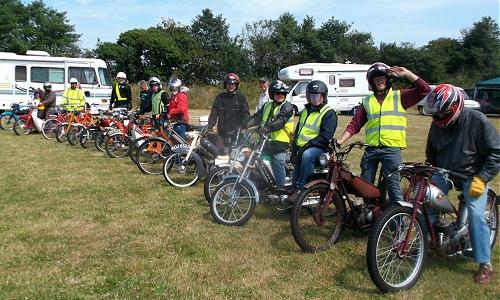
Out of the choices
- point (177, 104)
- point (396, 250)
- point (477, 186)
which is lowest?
point (396, 250)

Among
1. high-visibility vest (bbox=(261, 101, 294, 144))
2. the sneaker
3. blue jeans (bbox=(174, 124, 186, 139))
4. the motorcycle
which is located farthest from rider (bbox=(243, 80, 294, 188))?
blue jeans (bbox=(174, 124, 186, 139))

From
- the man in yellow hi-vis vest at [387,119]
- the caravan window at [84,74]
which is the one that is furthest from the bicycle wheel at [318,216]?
the caravan window at [84,74]

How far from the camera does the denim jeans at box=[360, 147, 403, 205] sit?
191 inches

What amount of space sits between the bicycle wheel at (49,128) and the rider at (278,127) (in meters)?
9.52

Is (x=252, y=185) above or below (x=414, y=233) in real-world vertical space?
above

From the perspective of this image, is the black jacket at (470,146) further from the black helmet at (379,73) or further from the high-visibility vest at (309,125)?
the high-visibility vest at (309,125)

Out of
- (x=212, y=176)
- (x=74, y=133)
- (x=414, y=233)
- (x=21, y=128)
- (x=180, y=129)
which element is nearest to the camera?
(x=414, y=233)

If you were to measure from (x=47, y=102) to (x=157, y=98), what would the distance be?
5.87 m

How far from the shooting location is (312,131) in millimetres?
5723

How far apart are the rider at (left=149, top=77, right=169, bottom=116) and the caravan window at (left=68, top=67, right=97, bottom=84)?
9773 millimetres

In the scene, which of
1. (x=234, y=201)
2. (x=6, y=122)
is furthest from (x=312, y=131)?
(x=6, y=122)

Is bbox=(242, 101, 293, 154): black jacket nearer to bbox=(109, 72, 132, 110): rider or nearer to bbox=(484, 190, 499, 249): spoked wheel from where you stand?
bbox=(484, 190, 499, 249): spoked wheel

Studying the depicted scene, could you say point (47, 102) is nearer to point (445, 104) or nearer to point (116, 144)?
point (116, 144)

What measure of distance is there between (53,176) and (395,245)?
6747 millimetres
